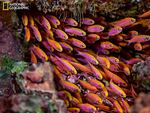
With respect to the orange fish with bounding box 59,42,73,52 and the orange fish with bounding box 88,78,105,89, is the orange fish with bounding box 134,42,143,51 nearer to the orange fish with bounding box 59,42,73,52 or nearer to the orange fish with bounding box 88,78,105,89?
the orange fish with bounding box 88,78,105,89

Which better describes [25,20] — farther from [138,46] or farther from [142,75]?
[142,75]

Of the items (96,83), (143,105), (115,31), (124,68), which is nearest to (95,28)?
(115,31)

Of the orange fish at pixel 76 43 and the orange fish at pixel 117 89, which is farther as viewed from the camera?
the orange fish at pixel 76 43

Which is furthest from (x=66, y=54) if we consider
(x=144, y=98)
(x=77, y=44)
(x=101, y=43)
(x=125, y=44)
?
(x=144, y=98)

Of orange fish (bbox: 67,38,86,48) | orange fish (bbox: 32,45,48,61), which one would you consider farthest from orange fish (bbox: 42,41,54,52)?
orange fish (bbox: 67,38,86,48)

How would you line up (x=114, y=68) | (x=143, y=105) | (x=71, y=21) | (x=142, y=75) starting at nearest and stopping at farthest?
1. (x=143, y=105)
2. (x=142, y=75)
3. (x=114, y=68)
4. (x=71, y=21)

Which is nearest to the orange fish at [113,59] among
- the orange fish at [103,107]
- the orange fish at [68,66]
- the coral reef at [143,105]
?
the orange fish at [68,66]

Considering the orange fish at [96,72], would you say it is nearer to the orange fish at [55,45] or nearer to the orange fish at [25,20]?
the orange fish at [55,45]

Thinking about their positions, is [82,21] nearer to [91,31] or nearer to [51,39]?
[91,31]
